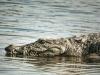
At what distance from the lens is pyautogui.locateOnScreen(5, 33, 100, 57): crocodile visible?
47.3ft

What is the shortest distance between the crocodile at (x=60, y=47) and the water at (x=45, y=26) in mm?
296

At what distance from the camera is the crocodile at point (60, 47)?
14.4 meters

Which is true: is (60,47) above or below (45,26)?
below

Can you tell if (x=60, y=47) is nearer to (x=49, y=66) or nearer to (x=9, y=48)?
(x=9, y=48)

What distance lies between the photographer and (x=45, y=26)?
67.9ft

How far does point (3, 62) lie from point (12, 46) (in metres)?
1.22

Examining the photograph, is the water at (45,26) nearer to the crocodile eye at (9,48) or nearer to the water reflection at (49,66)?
the water reflection at (49,66)

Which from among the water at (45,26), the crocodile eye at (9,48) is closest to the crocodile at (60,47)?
the crocodile eye at (9,48)

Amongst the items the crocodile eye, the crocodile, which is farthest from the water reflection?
the crocodile eye

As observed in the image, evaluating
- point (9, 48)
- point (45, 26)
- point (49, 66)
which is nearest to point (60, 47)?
point (9, 48)

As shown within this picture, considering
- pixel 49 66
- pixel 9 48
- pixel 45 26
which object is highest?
pixel 45 26

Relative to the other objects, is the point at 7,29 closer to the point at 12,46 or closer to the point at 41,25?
the point at 41,25

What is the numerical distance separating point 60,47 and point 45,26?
20.5ft

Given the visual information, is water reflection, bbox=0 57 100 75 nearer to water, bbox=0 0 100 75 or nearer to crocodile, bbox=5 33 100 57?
water, bbox=0 0 100 75
